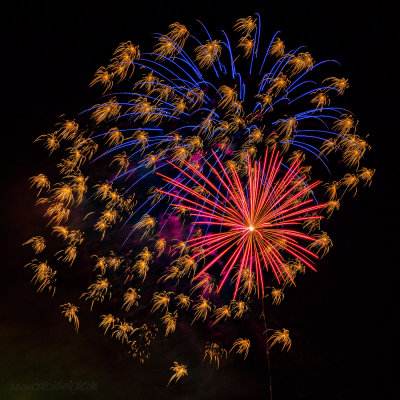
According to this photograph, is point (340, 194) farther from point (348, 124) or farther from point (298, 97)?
point (298, 97)

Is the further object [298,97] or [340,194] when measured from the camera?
[340,194]

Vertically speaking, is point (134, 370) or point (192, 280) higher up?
point (192, 280)

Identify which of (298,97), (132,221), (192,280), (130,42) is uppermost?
(130,42)

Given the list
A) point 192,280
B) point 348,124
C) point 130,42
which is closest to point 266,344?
point 192,280

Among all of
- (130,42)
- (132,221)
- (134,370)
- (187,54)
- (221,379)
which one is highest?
(130,42)

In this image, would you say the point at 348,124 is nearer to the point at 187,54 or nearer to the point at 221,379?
the point at 187,54

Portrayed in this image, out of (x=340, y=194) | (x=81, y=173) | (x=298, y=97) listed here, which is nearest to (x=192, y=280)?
(x=81, y=173)
